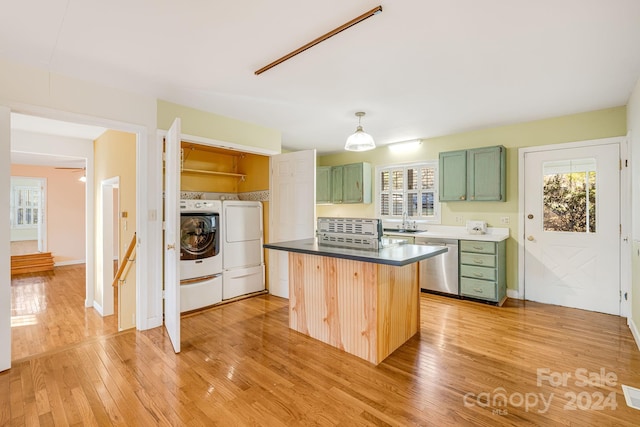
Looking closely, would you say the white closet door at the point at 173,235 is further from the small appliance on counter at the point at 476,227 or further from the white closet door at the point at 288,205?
the small appliance on counter at the point at 476,227

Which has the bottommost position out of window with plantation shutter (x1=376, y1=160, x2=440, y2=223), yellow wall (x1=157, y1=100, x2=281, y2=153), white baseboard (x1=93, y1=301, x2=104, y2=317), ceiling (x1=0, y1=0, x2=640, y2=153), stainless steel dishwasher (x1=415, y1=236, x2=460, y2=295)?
white baseboard (x1=93, y1=301, x2=104, y2=317)

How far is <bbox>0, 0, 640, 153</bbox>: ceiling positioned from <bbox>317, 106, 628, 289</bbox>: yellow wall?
0.71 ft

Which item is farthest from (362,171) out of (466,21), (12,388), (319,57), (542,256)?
(12,388)

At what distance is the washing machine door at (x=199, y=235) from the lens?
3.73m

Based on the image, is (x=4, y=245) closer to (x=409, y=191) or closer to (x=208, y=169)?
(x=208, y=169)

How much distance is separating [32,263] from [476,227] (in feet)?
29.8

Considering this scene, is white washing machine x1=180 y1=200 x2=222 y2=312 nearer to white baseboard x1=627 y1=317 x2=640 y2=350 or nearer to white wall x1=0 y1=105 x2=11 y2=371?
white wall x1=0 y1=105 x2=11 y2=371

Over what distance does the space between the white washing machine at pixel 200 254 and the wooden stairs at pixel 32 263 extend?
558 cm

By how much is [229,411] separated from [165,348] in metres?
1.20

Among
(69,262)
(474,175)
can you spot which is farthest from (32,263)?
(474,175)

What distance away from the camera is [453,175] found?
4.51 metres

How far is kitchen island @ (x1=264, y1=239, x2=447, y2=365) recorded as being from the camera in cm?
241

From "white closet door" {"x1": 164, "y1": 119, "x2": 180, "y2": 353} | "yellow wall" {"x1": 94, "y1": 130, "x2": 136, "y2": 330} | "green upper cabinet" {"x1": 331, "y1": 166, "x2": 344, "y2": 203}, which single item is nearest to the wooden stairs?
"yellow wall" {"x1": 94, "y1": 130, "x2": 136, "y2": 330}

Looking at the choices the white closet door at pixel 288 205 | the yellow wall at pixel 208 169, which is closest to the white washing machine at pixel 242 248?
the white closet door at pixel 288 205
